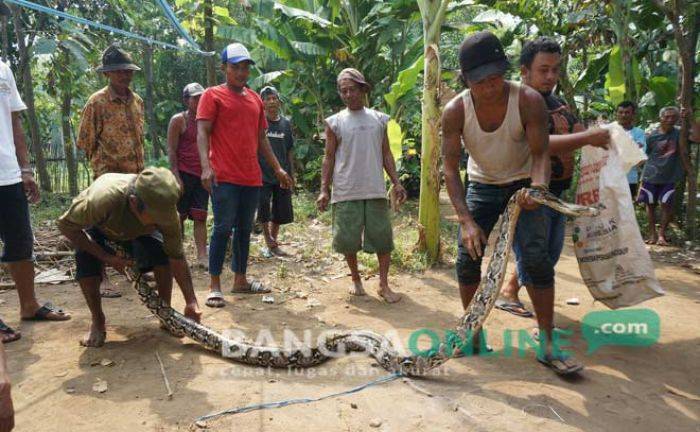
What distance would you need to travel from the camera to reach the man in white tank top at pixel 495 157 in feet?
9.56

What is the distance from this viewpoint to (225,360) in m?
3.45

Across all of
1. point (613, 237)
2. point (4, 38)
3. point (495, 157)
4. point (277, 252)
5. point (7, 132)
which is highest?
point (4, 38)

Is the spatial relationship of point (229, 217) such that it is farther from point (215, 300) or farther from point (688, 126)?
point (688, 126)

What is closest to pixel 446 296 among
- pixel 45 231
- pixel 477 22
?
pixel 45 231

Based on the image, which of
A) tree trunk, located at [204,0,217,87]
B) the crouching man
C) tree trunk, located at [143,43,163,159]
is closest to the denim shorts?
the crouching man

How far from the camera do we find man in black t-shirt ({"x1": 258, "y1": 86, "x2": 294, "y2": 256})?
21.4 feet

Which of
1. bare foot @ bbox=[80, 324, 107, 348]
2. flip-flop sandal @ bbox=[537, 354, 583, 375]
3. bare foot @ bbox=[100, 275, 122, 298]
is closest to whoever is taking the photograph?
flip-flop sandal @ bbox=[537, 354, 583, 375]

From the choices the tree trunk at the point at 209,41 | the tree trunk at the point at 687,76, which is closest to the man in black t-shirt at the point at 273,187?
the tree trunk at the point at 209,41

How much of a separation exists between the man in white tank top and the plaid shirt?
297 centimetres

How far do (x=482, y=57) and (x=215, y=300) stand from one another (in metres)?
3.06

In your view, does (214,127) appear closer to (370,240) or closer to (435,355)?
(370,240)

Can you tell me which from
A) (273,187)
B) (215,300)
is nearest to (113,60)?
(215,300)

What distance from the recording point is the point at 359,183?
15.6 ft

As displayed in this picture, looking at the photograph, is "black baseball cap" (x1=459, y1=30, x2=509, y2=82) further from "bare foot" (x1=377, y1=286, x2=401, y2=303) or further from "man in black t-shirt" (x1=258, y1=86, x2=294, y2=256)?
"man in black t-shirt" (x1=258, y1=86, x2=294, y2=256)
